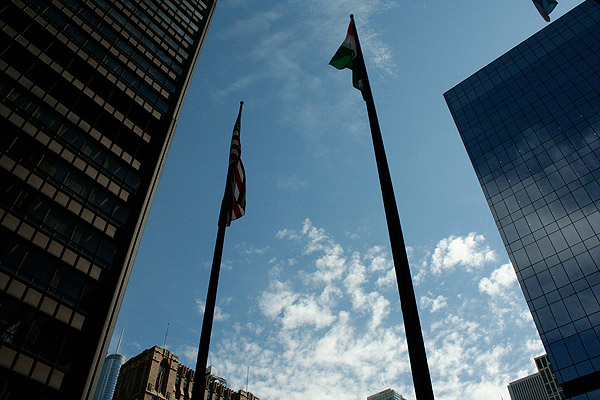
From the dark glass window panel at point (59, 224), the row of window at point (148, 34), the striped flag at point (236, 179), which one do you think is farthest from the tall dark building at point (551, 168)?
the dark glass window panel at point (59, 224)

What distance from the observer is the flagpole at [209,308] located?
10188 mm

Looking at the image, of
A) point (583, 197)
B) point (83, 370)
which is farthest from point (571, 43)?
point (83, 370)

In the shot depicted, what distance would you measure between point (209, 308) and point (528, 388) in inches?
8565

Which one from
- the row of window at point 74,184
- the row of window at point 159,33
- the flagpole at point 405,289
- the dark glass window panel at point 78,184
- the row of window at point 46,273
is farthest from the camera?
the row of window at point 159,33

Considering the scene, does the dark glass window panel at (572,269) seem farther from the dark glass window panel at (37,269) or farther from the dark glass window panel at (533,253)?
the dark glass window panel at (37,269)

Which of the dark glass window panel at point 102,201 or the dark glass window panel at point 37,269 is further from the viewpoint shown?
the dark glass window panel at point 102,201

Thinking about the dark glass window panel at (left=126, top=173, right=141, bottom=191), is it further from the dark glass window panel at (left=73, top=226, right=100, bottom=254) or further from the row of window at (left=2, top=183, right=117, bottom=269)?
the dark glass window panel at (left=73, top=226, right=100, bottom=254)

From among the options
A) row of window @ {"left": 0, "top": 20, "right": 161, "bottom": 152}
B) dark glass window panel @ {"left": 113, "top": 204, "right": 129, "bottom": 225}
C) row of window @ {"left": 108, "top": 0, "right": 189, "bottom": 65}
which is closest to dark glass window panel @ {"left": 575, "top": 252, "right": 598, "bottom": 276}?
row of window @ {"left": 0, "top": 20, "right": 161, "bottom": 152}

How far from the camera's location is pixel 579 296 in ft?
195

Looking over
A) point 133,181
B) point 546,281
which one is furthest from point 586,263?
point 133,181

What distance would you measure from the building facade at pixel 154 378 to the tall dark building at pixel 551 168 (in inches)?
1890

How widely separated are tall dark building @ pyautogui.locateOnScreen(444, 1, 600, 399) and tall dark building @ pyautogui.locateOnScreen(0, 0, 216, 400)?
182ft

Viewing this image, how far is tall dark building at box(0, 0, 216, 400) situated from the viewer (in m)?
24.1

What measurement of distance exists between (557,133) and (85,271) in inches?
3015
